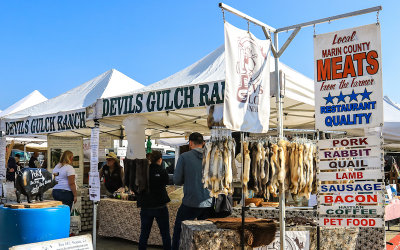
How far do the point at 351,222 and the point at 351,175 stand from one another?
0.45m

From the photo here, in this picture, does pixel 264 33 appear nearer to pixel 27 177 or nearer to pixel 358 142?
pixel 358 142

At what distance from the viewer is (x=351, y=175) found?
375cm

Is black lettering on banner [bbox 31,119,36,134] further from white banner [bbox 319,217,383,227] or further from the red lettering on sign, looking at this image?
the red lettering on sign

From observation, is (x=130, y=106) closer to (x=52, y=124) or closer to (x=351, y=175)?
(x=52, y=124)

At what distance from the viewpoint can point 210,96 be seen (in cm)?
506

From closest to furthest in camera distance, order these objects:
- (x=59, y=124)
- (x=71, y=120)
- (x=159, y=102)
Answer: (x=159, y=102) < (x=71, y=120) < (x=59, y=124)

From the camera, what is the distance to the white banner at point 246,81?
3.58 metres

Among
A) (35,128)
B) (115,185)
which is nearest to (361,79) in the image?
(35,128)

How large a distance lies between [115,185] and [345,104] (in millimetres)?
6627

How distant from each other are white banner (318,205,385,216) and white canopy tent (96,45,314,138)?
129 cm

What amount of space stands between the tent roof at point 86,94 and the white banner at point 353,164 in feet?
16.2

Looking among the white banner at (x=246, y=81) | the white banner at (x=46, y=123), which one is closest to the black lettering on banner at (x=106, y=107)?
the white banner at (x=46, y=123)

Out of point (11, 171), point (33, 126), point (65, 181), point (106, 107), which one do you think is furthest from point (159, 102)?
point (11, 171)

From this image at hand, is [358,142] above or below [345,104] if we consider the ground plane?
below
